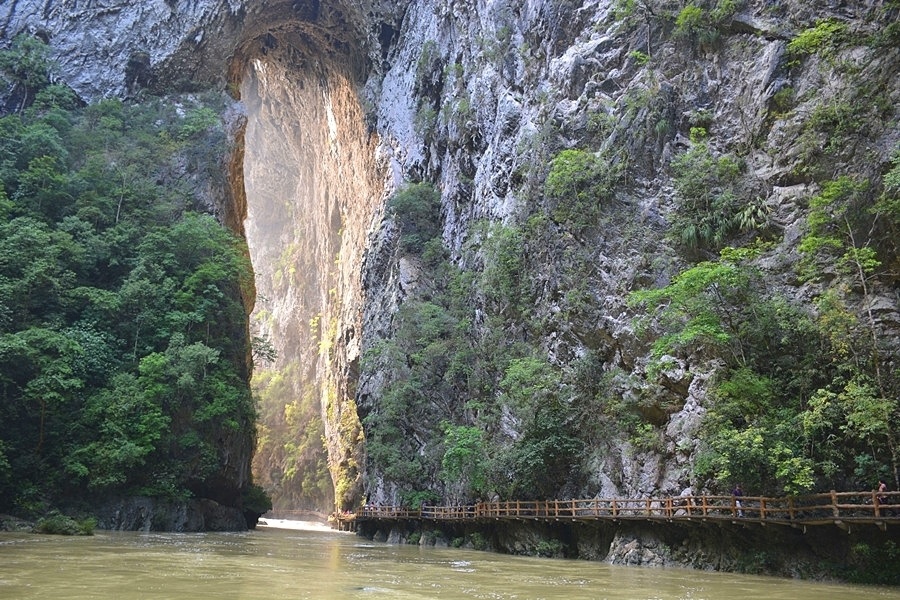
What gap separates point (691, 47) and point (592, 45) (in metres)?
4.58

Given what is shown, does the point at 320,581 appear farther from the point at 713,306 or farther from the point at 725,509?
the point at 713,306

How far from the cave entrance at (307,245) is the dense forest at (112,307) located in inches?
485

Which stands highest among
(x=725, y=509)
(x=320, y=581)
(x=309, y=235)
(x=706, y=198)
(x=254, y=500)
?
(x=309, y=235)

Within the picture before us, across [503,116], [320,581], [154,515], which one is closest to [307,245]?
[503,116]

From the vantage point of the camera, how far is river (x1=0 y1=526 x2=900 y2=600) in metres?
8.13

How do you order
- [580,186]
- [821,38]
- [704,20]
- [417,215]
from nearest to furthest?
1. [821,38]
2. [704,20]
3. [580,186]
4. [417,215]

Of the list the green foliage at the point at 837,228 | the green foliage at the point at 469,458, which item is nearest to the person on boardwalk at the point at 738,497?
the green foliage at the point at 837,228

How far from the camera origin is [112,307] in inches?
1145

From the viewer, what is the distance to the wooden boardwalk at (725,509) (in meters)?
12.6

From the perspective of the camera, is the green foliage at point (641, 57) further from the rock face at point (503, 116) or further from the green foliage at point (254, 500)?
the green foliage at point (254, 500)

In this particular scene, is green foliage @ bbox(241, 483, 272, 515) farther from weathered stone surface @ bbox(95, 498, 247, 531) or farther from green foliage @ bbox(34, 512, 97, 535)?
green foliage @ bbox(34, 512, 97, 535)

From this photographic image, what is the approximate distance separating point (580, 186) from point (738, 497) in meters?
13.2

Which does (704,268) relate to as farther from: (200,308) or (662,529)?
(200,308)

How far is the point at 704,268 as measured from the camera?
17.1 m
